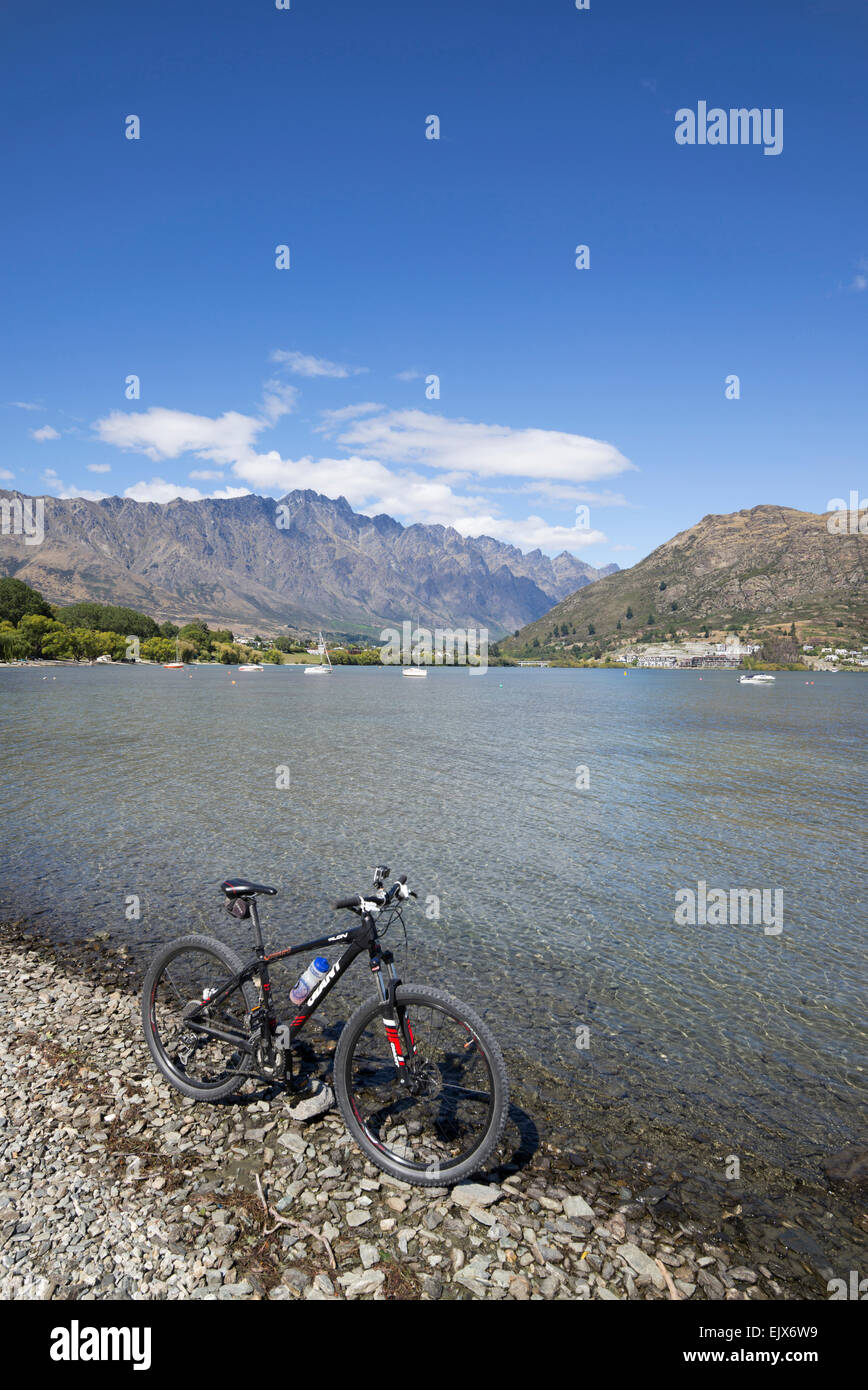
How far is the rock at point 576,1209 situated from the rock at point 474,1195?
2.21 ft

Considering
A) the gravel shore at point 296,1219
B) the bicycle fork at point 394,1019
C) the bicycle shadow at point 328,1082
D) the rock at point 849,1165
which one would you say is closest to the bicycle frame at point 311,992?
the bicycle fork at point 394,1019

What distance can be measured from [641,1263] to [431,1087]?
7.98 feet

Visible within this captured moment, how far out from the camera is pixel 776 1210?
7.26 m

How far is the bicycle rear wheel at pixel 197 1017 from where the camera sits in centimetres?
812

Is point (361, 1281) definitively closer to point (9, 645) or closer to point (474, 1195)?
point (474, 1195)

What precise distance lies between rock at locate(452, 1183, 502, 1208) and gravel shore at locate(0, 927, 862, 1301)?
0.05ft

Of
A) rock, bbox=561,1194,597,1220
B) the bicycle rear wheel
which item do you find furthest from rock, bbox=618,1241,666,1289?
the bicycle rear wheel

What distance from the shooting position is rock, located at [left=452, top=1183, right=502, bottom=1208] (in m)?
6.84

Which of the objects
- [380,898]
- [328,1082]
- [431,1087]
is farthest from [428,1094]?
[380,898]

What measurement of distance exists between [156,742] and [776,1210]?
151ft

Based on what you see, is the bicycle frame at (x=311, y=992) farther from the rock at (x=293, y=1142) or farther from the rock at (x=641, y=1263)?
the rock at (x=641, y=1263)

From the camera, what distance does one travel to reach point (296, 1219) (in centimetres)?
649
